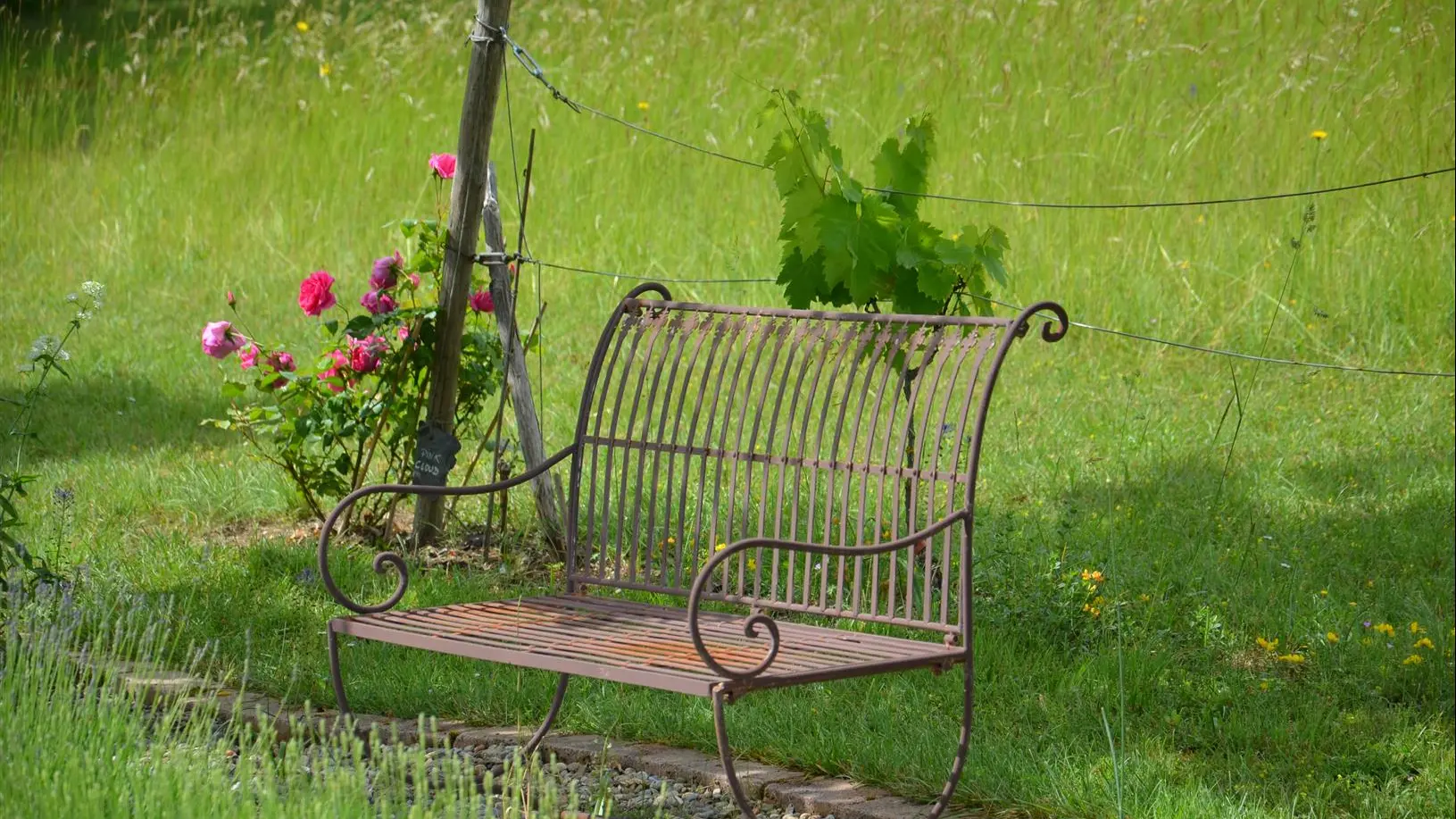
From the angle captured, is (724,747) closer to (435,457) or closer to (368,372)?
(435,457)

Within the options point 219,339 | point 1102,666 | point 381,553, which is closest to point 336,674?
point 381,553

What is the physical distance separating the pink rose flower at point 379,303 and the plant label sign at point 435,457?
504mm

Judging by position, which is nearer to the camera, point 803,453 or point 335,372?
point 803,453

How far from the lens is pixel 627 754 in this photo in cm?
379

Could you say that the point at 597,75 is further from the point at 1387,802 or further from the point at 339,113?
the point at 1387,802

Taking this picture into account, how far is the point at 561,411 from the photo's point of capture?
690 cm

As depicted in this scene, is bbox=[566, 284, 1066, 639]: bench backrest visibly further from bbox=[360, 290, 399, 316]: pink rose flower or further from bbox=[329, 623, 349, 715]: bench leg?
bbox=[360, 290, 399, 316]: pink rose flower

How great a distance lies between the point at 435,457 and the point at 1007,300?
351cm

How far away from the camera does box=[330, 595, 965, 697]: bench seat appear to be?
121 inches

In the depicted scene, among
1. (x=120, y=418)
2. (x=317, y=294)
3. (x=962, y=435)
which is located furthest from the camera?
(x=120, y=418)

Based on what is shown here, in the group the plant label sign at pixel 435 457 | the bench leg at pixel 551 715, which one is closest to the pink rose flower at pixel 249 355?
the plant label sign at pixel 435 457

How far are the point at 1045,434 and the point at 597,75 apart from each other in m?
5.64

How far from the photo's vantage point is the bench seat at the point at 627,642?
3072mm


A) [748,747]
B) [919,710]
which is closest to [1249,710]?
[919,710]
